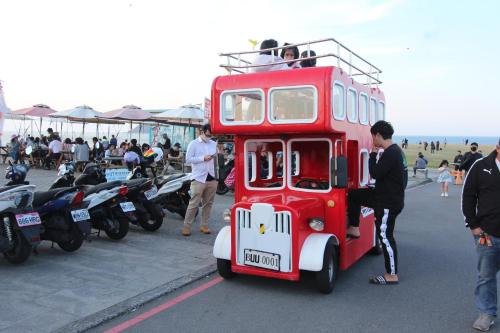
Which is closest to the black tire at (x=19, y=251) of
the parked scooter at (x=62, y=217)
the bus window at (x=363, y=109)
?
the parked scooter at (x=62, y=217)

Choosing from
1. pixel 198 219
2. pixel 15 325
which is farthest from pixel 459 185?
pixel 15 325

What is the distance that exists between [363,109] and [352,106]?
2.09 ft

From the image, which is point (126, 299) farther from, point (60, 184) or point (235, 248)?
point (60, 184)

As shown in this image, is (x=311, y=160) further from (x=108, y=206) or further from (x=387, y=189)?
(x=108, y=206)

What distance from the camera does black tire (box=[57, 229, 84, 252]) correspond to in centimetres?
645

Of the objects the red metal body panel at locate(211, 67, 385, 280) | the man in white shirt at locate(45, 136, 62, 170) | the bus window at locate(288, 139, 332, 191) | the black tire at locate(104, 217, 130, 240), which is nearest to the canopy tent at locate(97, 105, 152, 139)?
the man in white shirt at locate(45, 136, 62, 170)

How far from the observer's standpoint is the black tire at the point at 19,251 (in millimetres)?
5836

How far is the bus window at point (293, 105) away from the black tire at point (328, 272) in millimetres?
1476

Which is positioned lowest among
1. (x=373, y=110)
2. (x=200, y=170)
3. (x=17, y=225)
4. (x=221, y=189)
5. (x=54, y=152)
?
(x=221, y=189)

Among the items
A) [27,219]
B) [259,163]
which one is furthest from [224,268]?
[27,219]

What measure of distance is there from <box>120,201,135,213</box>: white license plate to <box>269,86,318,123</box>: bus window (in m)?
3.22

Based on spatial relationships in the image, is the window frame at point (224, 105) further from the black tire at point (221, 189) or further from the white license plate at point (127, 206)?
the black tire at point (221, 189)

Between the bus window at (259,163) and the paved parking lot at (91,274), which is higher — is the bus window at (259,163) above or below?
above

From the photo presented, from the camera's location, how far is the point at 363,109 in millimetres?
6512
